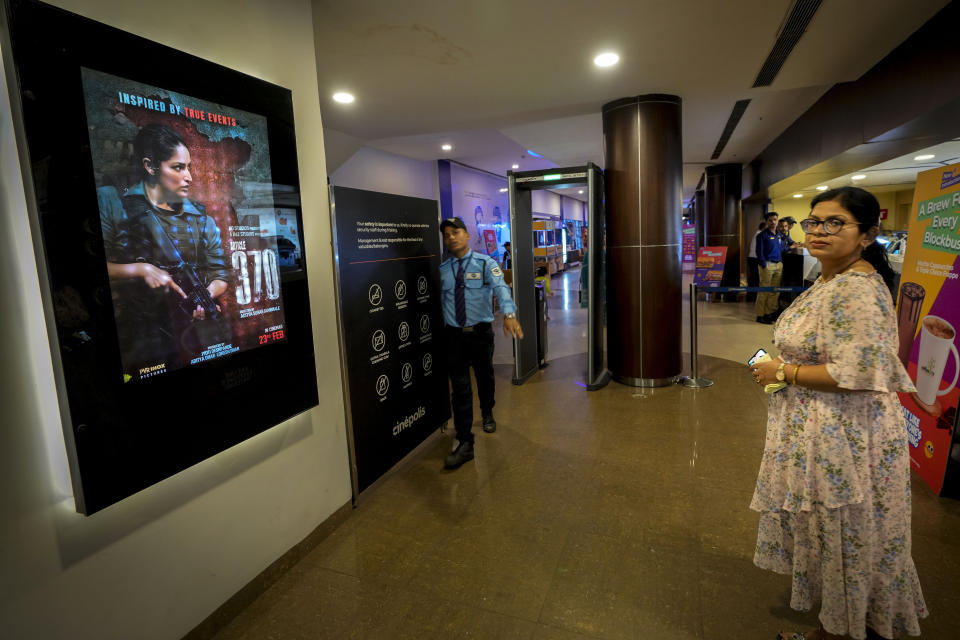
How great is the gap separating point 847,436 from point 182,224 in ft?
7.83

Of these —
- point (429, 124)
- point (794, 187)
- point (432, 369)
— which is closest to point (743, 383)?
point (432, 369)

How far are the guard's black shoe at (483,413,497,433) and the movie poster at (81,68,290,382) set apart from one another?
2206mm

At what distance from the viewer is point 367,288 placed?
2.95 meters

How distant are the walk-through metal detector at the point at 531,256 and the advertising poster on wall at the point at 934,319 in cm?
246

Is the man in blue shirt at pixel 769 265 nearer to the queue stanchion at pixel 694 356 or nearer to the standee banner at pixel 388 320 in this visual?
the queue stanchion at pixel 694 356

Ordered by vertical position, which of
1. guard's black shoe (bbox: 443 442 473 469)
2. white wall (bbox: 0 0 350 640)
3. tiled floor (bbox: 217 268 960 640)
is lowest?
tiled floor (bbox: 217 268 960 640)

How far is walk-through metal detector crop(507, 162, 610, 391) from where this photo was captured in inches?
196

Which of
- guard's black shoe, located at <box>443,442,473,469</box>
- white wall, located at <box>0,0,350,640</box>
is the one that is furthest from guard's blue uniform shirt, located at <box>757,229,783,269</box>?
white wall, located at <box>0,0,350,640</box>

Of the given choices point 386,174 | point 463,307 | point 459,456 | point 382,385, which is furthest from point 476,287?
point 386,174

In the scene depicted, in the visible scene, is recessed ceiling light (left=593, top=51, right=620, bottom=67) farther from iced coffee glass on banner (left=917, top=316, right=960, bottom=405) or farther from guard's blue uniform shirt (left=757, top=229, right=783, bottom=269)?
guard's blue uniform shirt (left=757, top=229, right=783, bottom=269)

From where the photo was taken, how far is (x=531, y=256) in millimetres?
5719

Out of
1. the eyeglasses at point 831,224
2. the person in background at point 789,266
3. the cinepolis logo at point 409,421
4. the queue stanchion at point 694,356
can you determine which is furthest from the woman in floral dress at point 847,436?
the person in background at point 789,266

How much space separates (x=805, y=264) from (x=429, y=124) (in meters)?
7.28

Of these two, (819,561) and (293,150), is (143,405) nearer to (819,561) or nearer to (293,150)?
(293,150)
